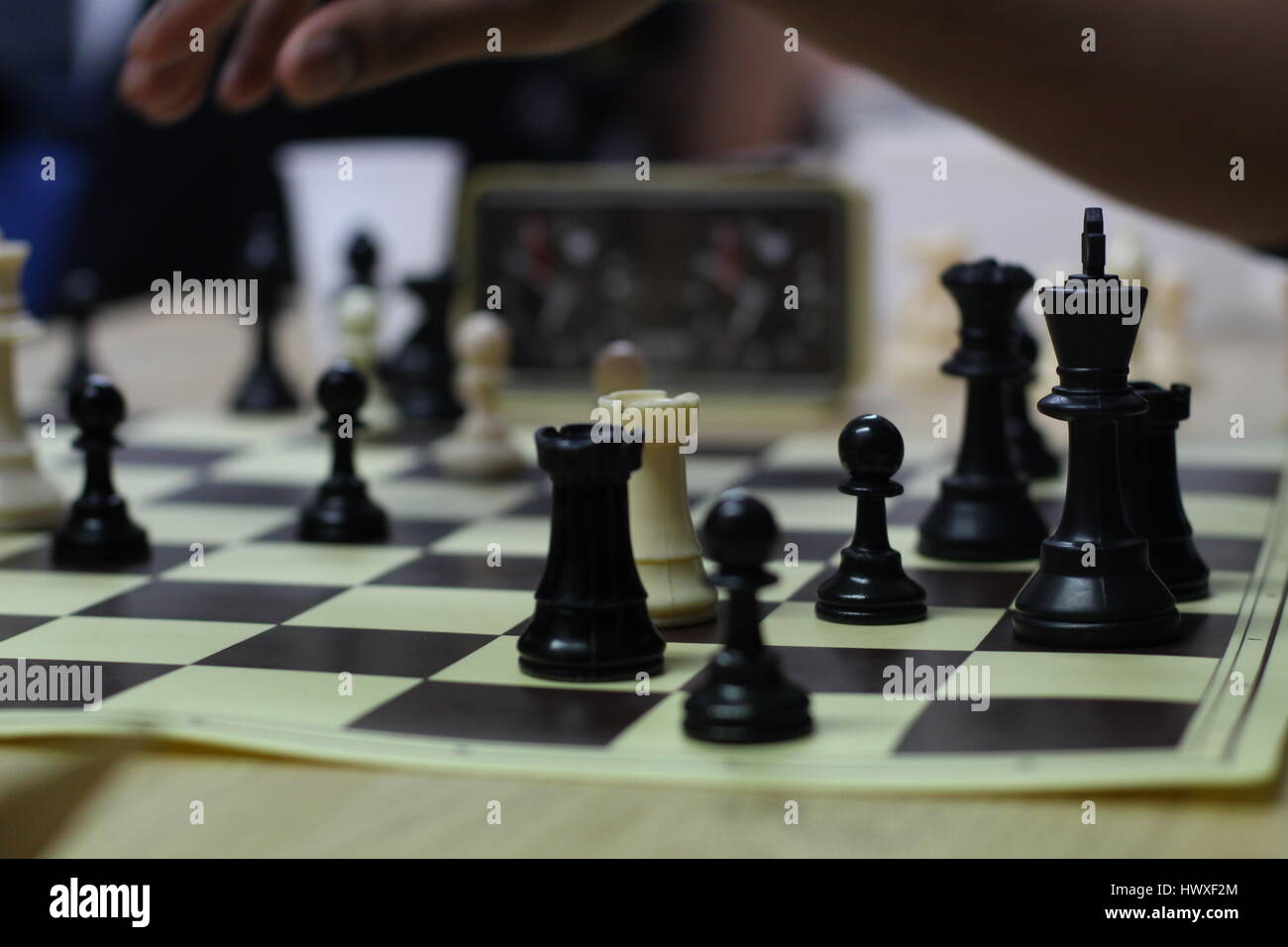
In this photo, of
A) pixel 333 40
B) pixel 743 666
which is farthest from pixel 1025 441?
pixel 743 666

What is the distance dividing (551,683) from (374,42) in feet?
2.14

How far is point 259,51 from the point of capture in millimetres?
1661

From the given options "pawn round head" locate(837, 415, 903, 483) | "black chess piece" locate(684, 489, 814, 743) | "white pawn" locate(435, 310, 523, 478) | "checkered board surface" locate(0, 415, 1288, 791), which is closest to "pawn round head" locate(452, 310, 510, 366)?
"white pawn" locate(435, 310, 523, 478)

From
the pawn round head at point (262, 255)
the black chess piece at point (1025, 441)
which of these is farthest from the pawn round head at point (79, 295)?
the black chess piece at point (1025, 441)

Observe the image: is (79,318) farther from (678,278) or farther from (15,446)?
(678,278)

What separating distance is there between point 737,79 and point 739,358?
431 cm

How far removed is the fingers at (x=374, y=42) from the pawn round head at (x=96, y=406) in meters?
0.31

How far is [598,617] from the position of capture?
3.63 ft

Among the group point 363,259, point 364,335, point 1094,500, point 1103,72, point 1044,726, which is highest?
point 1103,72

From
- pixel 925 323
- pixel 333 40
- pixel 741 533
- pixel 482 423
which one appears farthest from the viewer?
pixel 925 323

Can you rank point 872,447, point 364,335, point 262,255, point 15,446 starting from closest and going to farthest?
point 872,447
point 15,446
point 364,335
point 262,255

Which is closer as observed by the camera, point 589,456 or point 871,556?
point 589,456

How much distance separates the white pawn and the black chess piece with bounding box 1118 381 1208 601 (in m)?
0.78

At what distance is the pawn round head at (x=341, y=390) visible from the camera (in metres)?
1.59
